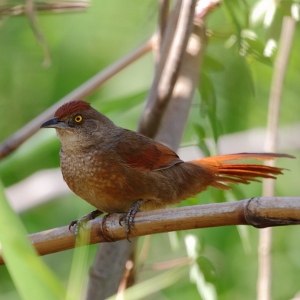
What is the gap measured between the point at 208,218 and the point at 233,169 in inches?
43.9

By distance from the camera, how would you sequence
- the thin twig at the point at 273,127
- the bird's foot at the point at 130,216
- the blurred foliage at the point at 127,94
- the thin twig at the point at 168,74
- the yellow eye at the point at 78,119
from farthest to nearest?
the blurred foliage at the point at 127,94, the yellow eye at the point at 78,119, the thin twig at the point at 273,127, the thin twig at the point at 168,74, the bird's foot at the point at 130,216

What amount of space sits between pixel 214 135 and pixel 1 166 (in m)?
1.06

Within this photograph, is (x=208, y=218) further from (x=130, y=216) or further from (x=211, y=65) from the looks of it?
(x=211, y=65)

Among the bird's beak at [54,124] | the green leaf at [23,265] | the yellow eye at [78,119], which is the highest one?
the green leaf at [23,265]

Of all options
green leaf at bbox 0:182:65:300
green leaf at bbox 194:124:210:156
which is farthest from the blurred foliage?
green leaf at bbox 0:182:65:300

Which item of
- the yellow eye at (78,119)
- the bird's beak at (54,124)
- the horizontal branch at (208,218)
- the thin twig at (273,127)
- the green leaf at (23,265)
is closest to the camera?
the green leaf at (23,265)

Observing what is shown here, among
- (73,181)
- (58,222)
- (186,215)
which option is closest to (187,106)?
(73,181)

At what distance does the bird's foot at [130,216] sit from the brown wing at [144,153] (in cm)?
20

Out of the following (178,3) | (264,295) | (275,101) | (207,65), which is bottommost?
A: (264,295)

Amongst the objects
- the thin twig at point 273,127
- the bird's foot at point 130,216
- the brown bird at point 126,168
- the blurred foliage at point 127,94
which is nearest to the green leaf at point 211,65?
the thin twig at point 273,127

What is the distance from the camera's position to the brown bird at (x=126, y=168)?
273 centimetres

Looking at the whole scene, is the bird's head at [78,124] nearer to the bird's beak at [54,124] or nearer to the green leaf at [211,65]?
the bird's beak at [54,124]

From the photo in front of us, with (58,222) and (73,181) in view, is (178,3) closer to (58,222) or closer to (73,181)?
(73,181)

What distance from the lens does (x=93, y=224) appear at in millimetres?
2186
